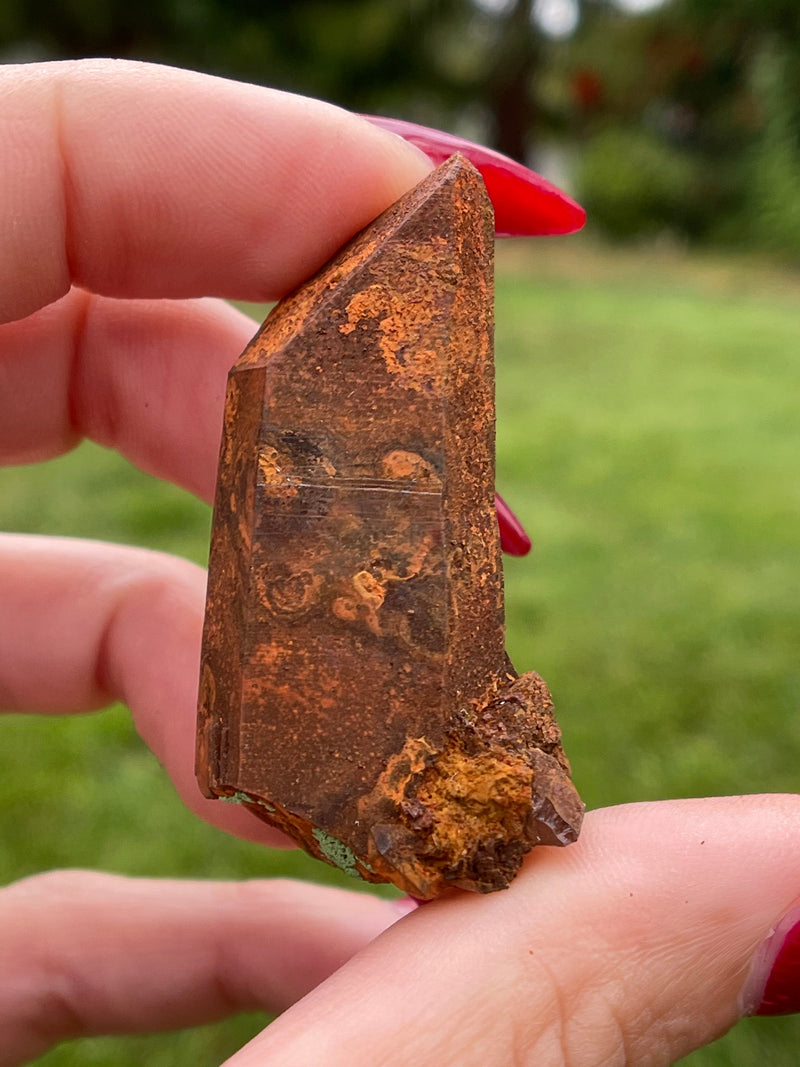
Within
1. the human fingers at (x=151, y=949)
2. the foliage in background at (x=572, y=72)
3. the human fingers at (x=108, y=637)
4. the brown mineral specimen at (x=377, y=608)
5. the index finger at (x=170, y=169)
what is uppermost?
the foliage in background at (x=572, y=72)

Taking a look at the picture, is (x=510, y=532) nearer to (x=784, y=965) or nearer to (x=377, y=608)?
(x=377, y=608)

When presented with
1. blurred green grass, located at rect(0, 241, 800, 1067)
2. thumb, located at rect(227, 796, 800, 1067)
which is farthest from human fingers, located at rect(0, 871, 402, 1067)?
thumb, located at rect(227, 796, 800, 1067)

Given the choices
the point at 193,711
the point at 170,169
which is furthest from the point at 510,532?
the point at 170,169

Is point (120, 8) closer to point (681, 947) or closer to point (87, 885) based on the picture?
point (87, 885)

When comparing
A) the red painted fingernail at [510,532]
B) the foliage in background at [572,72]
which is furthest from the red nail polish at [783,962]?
the foliage in background at [572,72]

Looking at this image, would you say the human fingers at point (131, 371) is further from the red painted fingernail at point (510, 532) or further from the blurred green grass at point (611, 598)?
the blurred green grass at point (611, 598)

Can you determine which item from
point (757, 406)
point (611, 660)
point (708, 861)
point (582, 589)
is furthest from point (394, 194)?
point (757, 406)
